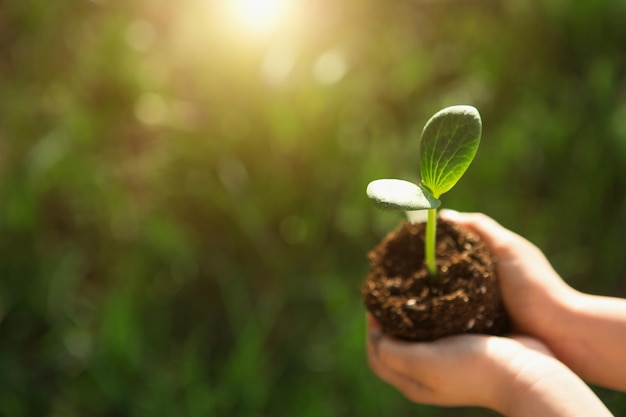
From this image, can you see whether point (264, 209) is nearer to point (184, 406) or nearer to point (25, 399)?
point (184, 406)

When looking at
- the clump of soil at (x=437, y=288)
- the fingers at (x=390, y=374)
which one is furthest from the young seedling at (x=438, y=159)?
the fingers at (x=390, y=374)

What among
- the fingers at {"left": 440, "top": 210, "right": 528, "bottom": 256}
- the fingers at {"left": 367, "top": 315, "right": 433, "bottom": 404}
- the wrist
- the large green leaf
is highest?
the large green leaf

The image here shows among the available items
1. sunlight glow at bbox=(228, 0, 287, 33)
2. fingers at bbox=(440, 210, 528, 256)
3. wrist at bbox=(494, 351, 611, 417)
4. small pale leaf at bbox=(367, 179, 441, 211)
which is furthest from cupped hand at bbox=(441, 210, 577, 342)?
sunlight glow at bbox=(228, 0, 287, 33)

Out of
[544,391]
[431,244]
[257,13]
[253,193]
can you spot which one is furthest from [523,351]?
[257,13]

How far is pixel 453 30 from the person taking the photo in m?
1.83

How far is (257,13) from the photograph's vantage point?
1.74 m

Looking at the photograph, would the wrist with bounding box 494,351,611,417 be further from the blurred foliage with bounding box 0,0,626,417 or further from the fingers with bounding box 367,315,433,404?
the blurred foliage with bounding box 0,0,626,417

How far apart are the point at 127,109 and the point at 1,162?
13.6 inches

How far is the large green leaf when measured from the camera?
0.73m

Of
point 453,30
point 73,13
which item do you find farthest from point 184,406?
point 73,13

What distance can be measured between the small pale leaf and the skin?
240 mm

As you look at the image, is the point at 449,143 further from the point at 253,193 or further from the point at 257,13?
the point at 257,13

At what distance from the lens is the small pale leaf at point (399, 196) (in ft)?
2.25

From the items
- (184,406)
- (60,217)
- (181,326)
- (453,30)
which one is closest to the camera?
(184,406)
